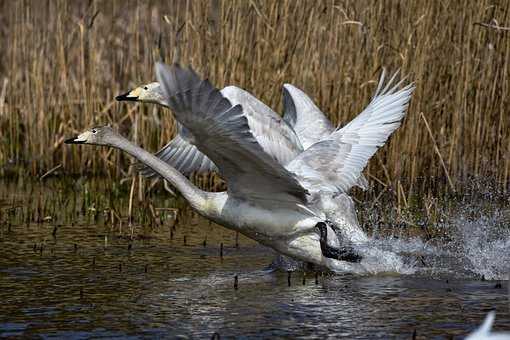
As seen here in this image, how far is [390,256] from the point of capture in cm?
723

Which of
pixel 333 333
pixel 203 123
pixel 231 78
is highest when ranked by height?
pixel 231 78

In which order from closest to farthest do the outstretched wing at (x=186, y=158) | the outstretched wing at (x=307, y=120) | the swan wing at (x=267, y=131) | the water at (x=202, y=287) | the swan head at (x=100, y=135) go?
the water at (x=202, y=287) < the swan head at (x=100, y=135) < the swan wing at (x=267, y=131) < the outstretched wing at (x=186, y=158) < the outstretched wing at (x=307, y=120)

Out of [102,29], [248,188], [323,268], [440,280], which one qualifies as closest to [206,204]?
[248,188]

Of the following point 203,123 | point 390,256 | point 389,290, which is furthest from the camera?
point 390,256

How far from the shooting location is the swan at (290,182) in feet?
20.7

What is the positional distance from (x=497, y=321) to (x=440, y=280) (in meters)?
1.18

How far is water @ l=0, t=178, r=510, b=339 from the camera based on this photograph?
18.7 ft

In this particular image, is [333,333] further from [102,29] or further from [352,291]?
[102,29]

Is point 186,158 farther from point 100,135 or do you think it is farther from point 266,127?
point 100,135

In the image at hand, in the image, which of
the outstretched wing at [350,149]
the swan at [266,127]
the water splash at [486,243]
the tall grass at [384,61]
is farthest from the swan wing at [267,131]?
the water splash at [486,243]

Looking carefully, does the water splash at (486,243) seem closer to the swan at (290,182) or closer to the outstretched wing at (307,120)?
the swan at (290,182)

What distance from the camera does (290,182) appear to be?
6.89 meters

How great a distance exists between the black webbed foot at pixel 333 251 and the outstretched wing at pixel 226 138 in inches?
9.8

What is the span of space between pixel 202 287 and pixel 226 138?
1.11 meters
